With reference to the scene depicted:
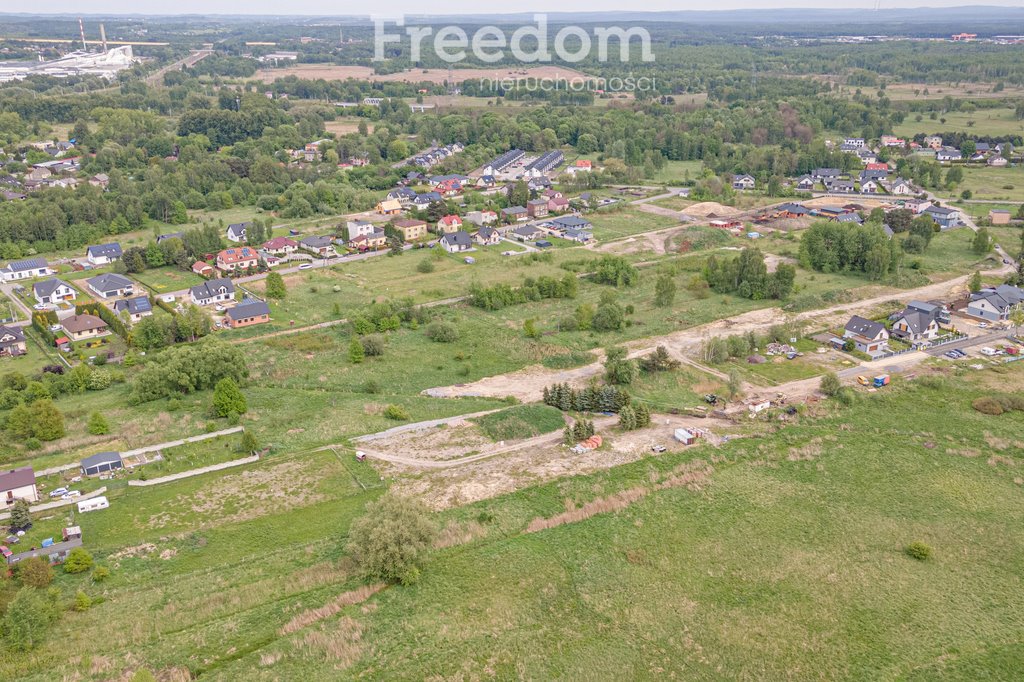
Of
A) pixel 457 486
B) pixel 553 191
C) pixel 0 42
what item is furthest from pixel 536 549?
pixel 0 42

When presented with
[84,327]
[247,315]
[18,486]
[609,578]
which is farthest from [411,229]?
[609,578]

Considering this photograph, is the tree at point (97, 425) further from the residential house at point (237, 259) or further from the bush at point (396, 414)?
the residential house at point (237, 259)

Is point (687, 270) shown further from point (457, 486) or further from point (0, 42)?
point (0, 42)

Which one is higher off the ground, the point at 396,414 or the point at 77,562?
the point at 396,414

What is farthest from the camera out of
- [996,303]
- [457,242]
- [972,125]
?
[972,125]

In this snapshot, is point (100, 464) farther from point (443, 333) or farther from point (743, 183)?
point (743, 183)

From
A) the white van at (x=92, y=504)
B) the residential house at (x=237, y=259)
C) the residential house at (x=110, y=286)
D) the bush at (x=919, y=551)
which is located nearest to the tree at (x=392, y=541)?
the white van at (x=92, y=504)
